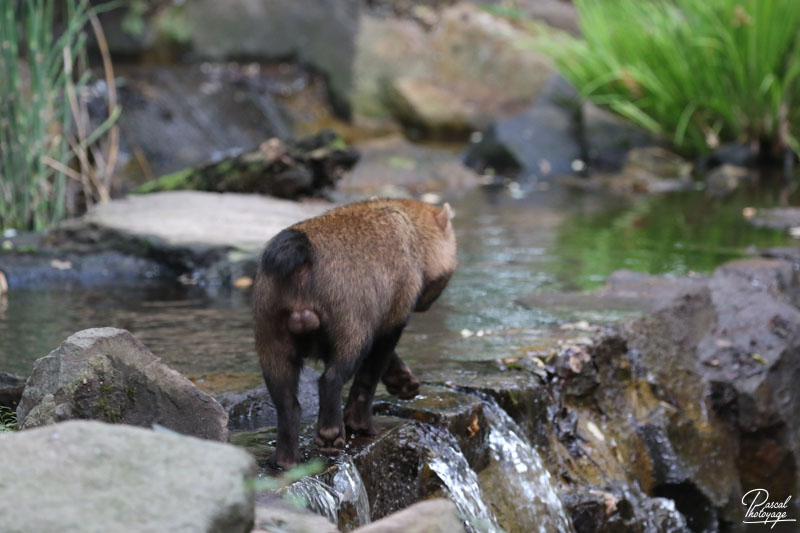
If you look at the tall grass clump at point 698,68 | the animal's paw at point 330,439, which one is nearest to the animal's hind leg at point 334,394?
the animal's paw at point 330,439

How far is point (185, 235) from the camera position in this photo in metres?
7.18

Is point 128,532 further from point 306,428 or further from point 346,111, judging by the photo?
point 346,111

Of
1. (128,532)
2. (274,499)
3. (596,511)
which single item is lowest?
(596,511)

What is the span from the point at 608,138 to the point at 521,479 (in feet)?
36.4

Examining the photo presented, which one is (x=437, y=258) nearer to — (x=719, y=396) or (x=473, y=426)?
(x=473, y=426)

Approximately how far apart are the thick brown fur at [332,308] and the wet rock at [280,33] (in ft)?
45.6

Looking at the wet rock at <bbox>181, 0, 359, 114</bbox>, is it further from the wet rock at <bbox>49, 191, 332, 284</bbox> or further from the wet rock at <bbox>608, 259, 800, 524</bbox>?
the wet rock at <bbox>608, 259, 800, 524</bbox>

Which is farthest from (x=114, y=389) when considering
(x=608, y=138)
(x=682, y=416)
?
(x=608, y=138)

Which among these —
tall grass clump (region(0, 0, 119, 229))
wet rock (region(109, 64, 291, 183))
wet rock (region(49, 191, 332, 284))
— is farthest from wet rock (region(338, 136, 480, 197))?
tall grass clump (region(0, 0, 119, 229))

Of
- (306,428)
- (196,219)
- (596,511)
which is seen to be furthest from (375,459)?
(196,219)

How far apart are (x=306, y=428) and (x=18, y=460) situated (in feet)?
5.55

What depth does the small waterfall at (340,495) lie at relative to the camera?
3234 millimetres

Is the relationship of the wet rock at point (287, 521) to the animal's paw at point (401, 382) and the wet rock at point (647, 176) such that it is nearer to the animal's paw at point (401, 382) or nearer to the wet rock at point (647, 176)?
the animal's paw at point (401, 382)

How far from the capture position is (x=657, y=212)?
10.6 metres
